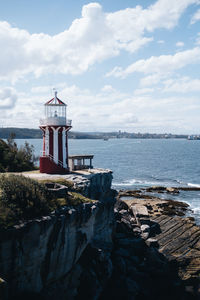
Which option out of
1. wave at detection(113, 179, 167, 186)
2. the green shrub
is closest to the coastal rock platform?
the green shrub

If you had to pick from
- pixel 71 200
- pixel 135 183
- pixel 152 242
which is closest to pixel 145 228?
pixel 152 242

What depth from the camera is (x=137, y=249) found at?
2309 cm

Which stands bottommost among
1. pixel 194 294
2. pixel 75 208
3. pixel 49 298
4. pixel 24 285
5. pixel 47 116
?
pixel 194 294

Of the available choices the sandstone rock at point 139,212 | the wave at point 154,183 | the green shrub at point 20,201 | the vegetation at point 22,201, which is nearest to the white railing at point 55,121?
the vegetation at point 22,201

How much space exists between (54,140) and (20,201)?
11.6 meters

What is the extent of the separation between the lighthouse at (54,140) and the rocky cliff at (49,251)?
5427mm

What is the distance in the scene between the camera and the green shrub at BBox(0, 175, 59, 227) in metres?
13.4

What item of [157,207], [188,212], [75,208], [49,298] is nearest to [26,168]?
[75,208]

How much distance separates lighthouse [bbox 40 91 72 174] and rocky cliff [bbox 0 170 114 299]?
543cm

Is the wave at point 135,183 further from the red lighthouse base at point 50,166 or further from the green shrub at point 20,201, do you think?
the green shrub at point 20,201

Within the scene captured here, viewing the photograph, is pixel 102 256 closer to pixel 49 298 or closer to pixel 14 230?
pixel 49 298

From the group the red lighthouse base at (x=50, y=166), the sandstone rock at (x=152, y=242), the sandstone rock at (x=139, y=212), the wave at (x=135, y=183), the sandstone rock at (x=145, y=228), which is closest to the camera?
the sandstone rock at (x=152, y=242)

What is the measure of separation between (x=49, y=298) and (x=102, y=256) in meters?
4.66

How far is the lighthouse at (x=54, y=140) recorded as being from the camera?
83.7 ft
